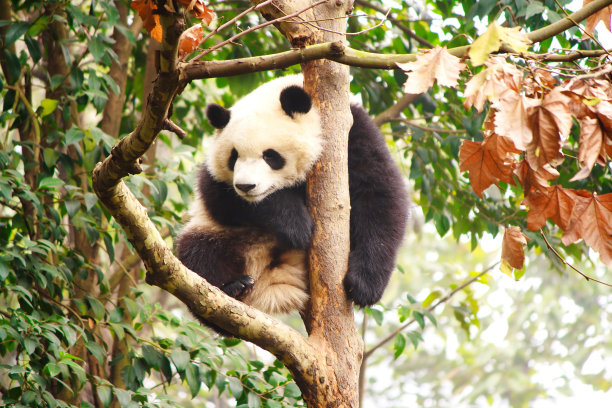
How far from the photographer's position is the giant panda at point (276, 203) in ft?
10.2

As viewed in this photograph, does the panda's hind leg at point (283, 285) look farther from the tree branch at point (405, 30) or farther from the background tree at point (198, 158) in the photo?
the tree branch at point (405, 30)

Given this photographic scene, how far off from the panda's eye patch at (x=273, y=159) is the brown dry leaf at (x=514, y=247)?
140cm

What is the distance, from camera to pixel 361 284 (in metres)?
2.75

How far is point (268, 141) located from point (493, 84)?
1.73 metres

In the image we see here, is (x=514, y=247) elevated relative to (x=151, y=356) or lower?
elevated

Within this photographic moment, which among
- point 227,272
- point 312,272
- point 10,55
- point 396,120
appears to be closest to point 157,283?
point 312,272

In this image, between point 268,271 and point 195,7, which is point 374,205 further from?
point 195,7

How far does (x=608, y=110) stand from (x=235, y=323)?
144 cm

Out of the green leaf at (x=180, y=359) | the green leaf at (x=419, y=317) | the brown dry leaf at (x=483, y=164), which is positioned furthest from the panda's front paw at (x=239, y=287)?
the brown dry leaf at (x=483, y=164)

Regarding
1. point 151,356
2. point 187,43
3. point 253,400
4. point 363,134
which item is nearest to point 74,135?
point 151,356

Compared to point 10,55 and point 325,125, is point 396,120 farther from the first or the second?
point 10,55

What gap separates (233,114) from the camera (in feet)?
11.6

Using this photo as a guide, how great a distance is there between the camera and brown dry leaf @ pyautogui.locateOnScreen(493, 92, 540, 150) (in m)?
1.69

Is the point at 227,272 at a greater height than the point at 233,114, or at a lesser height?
lesser
